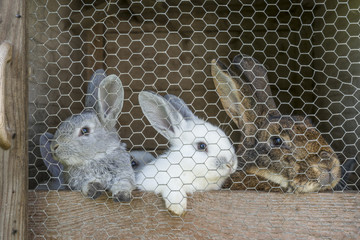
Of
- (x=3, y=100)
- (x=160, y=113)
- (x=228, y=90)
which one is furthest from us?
(x=228, y=90)

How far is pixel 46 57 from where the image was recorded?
1871 mm

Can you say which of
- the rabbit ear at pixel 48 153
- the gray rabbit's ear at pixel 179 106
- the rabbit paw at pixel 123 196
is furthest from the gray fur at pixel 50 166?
the gray rabbit's ear at pixel 179 106

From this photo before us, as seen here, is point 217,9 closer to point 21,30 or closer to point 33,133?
point 33,133

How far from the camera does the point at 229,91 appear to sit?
177 cm

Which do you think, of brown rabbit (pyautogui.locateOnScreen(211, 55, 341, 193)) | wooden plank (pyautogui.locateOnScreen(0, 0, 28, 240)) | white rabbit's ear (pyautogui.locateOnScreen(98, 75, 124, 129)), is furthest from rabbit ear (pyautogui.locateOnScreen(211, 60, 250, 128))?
wooden plank (pyautogui.locateOnScreen(0, 0, 28, 240))

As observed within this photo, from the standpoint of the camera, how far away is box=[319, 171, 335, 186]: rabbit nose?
56.9 inches

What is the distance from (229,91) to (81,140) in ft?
1.99

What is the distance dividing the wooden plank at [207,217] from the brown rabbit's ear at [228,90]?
19.7 inches

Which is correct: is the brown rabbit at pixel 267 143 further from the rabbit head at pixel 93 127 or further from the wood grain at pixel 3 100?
the wood grain at pixel 3 100

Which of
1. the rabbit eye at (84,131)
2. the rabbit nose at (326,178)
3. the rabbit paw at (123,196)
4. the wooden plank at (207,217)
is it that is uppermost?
the rabbit eye at (84,131)

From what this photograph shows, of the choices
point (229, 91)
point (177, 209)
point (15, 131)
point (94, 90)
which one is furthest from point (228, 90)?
point (15, 131)

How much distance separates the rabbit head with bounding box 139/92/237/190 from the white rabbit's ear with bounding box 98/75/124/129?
10 cm

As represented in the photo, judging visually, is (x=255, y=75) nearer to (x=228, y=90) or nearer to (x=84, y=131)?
(x=228, y=90)

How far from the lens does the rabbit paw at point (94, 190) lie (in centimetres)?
Result: 133
